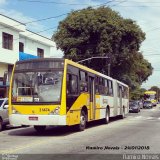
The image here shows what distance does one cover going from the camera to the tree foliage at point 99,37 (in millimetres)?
46500

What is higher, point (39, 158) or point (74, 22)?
point (74, 22)

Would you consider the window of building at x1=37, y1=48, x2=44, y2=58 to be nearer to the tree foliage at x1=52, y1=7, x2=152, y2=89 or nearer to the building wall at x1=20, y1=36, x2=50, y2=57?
the building wall at x1=20, y1=36, x2=50, y2=57

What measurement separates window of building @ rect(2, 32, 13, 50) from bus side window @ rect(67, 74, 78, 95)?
21.0 m

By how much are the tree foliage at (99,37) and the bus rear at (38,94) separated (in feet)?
97.3

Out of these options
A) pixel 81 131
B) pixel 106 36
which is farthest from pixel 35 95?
pixel 106 36

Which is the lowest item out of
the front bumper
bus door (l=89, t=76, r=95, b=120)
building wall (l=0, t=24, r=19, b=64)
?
the front bumper

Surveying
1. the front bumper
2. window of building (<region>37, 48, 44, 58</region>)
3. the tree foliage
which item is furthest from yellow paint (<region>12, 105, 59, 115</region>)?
window of building (<region>37, 48, 44, 58</region>)

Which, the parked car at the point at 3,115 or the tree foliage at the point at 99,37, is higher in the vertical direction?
the tree foliage at the point at 99,37

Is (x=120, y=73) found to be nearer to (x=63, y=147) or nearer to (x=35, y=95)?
(x=35, y=95)

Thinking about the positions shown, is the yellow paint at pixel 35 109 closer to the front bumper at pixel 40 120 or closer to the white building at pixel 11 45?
the front bumper at pixel 40 120

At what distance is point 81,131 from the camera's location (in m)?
17.8

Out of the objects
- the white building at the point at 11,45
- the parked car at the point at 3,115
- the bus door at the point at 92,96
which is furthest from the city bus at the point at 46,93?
the white building at the point at 11,45

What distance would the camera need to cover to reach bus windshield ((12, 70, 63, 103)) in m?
15.4

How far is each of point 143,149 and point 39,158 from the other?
3432mm
